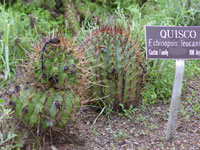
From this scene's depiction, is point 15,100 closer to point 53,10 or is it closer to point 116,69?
point 116,69

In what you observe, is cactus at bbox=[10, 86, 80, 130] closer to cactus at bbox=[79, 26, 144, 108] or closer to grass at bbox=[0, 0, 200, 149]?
grass at bbox=[0, 0, 200, 149]

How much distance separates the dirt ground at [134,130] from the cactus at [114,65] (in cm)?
22

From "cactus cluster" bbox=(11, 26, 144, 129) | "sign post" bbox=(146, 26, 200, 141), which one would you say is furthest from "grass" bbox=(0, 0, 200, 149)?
"sign post" bbox=(146, 26, 200, 141)

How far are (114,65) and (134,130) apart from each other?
0.61 m

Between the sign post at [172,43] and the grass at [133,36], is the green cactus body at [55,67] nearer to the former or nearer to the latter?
the grass at [133,36]

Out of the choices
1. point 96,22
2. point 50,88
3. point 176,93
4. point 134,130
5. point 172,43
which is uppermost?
point 96,22

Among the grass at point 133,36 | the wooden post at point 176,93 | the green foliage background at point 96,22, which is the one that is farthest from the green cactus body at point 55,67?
the wooden post at point 176,93

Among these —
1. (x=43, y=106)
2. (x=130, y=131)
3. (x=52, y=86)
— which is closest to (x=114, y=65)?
(x=130, y=131)

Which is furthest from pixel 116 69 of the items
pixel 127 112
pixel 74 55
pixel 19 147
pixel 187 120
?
pixel 19 147

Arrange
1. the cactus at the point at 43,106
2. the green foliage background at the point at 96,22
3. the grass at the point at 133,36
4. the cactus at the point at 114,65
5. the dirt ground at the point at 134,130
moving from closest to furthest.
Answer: the cactus at the point at 43,106
the dirt ground at the point at 134,130
the cactus at the point at 114,65
the grass at the point at 133,36
the green foliage background at the point at 96,22

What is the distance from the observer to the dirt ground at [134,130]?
2.58m

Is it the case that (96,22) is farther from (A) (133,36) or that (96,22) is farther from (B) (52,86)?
(B) (52,86)

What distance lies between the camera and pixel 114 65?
290 centimetres

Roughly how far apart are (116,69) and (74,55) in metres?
0.67
